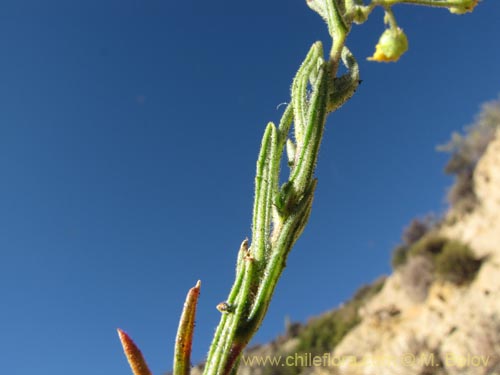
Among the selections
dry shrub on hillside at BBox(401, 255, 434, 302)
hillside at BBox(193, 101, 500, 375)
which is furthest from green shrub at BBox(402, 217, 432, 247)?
dry shrub on hillside at BBox(401, 255, 434, 302)

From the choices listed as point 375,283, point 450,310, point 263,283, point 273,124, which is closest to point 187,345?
point 263,283

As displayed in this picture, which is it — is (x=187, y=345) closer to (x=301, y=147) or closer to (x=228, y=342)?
(x=228, y=342)

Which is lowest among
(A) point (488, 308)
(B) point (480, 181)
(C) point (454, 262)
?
(A) point (488, 308)

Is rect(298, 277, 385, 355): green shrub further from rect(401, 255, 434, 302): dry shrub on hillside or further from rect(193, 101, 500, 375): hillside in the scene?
rect(401, 255, 434, 302): dry shrub on hillside

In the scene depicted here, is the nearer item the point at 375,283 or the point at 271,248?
the point at 271,248

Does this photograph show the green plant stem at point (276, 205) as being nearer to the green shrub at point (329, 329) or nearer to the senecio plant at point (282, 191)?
the senecio plant at point (282, 191)

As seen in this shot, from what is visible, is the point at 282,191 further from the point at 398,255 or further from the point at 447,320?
the point at 398,255

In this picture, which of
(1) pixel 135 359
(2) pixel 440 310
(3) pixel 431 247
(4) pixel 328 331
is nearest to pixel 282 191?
(1) pixel 135 359
